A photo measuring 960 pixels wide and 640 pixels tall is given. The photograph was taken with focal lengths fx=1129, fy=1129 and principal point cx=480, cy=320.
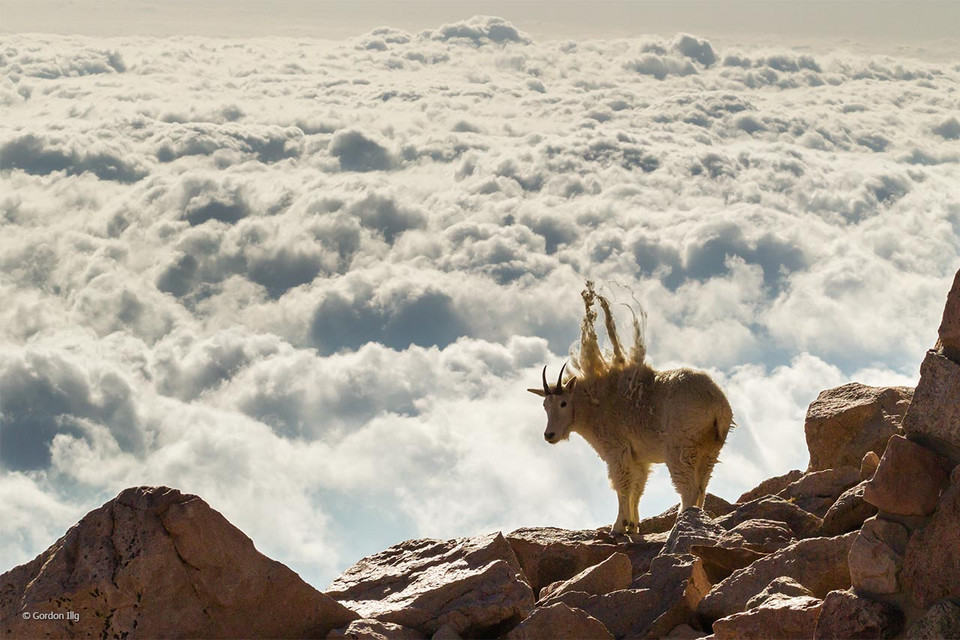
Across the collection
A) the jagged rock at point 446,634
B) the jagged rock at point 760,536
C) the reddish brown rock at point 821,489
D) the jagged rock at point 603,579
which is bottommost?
the jagged rock at point 446,634

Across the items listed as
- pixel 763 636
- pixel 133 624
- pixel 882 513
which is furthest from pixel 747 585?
pixel 133 624

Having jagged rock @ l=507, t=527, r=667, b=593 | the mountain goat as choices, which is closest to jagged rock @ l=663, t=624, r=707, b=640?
jagged rock @ l=507, t=527, r=667, b=593

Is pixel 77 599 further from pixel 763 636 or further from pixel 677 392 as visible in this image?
pixel 677 392

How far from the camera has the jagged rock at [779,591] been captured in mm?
12141

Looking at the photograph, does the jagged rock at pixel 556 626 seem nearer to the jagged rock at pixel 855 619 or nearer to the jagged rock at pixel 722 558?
the jagged rock at pixel 722 558

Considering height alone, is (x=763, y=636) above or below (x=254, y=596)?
below

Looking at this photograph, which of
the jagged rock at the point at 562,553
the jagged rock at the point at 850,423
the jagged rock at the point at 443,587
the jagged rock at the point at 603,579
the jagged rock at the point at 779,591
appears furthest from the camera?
the jagged rock at the point at 850,423

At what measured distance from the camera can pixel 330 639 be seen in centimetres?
1206

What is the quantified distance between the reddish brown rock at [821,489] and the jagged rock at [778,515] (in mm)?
352

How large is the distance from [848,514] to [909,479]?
515 cm

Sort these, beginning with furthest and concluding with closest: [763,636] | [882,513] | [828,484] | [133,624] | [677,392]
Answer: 1. [677,392]
2. [828,484]
3. [133,624]
4. [763,636]
5. [882,513]

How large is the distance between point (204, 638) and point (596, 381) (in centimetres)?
1137

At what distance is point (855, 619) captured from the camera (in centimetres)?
988

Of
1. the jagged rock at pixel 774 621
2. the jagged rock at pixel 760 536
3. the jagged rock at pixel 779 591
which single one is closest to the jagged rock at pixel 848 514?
the jagged rock at pixel 760 536
